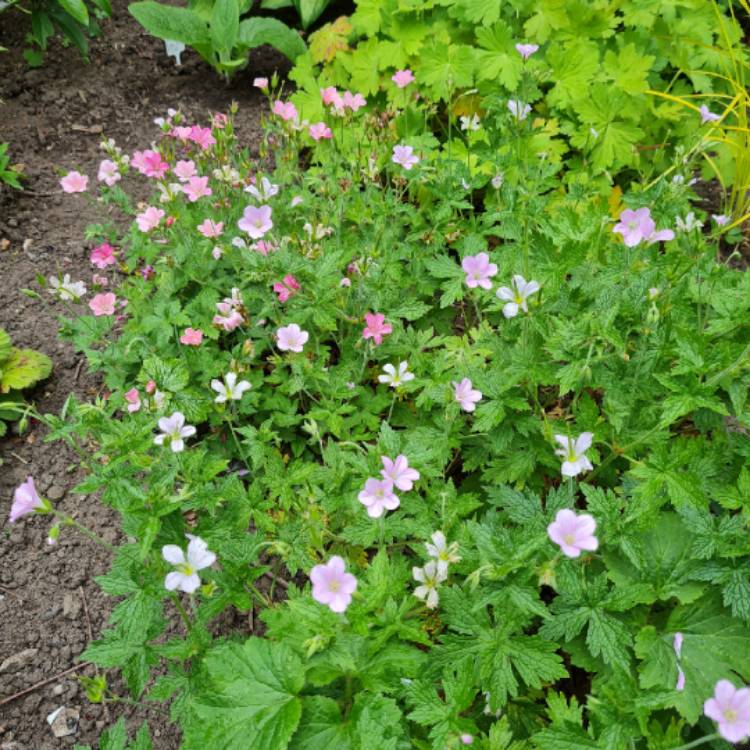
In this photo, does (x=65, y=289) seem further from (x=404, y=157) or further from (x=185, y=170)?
(x=404, y=157)

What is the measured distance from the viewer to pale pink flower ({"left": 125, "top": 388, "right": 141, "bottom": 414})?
2.12 m

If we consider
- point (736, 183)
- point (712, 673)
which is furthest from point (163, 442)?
point (736, 183)

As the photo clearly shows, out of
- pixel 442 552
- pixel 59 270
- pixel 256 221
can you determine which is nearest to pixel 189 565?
pixel 442 552

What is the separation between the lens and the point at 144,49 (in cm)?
416

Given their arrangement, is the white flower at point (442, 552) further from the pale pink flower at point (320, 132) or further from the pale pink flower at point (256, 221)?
the pale pink flower at point (320, 132)

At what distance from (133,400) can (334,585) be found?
112 centimetres

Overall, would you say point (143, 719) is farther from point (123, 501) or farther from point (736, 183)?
point (736, 183)

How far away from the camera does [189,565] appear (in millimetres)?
1470

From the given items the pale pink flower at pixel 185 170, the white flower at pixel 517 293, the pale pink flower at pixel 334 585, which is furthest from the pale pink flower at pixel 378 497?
the pale pink flower at pixel 185 170

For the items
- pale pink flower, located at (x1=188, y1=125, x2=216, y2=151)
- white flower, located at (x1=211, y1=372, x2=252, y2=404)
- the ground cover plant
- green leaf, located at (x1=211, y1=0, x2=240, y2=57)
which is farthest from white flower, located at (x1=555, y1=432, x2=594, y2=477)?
green leaf, located at (x1=211, y1=0, x2=240, y2=57)

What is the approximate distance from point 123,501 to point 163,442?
0.18 meters

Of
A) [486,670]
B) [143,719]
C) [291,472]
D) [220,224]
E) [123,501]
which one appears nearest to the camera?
[486,670]

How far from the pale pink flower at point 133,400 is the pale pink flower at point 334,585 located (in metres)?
1.06

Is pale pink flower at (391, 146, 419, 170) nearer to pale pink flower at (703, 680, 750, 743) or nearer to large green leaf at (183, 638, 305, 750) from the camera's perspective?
large green leaf at (183, 638, 305, 750)
